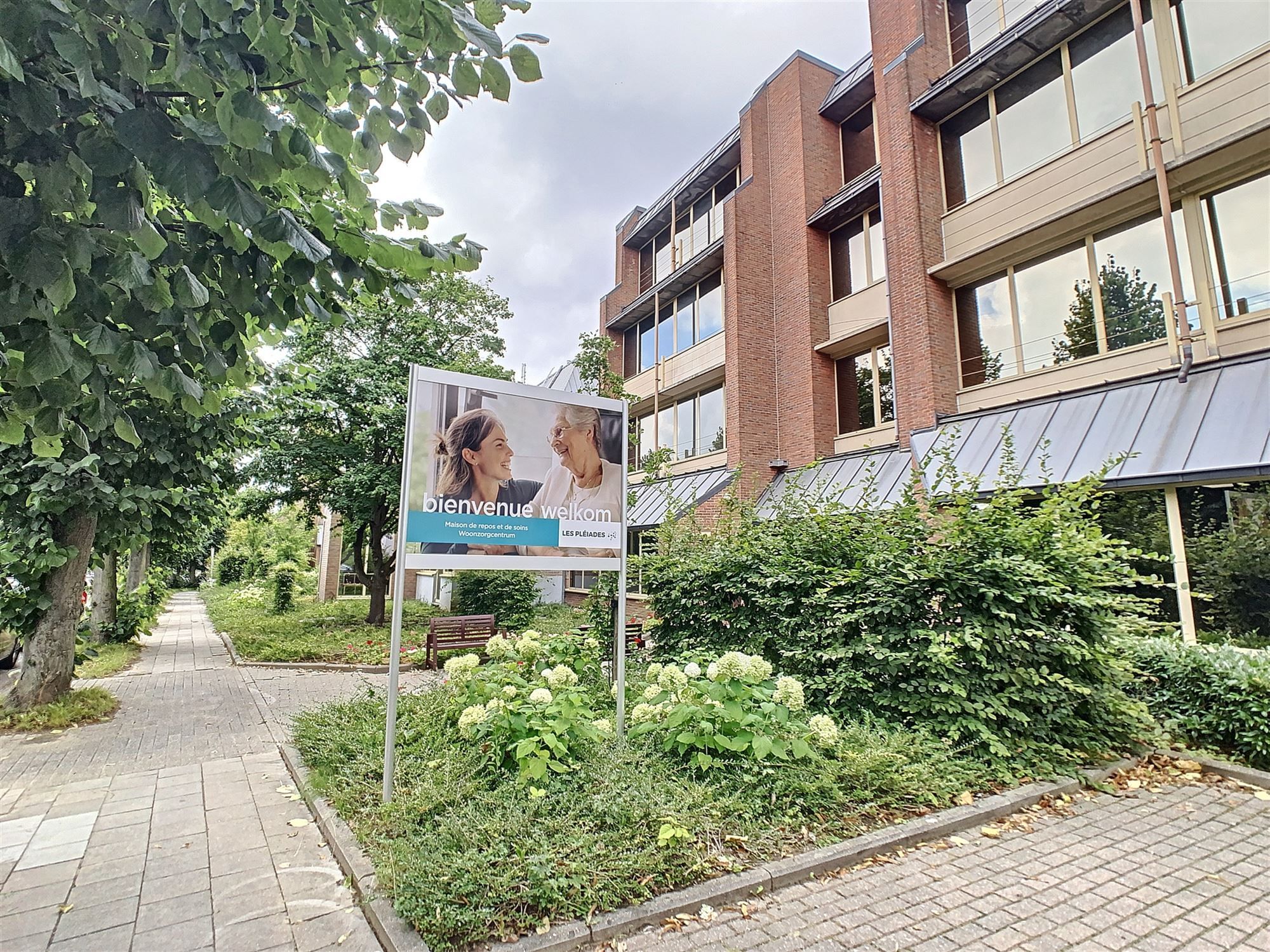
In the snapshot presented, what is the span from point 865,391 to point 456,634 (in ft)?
33.6

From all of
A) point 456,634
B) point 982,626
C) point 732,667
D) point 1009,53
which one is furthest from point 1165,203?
point 456,634

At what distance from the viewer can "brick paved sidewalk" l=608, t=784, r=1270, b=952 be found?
296cm

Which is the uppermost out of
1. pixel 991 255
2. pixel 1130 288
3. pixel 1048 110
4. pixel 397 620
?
pixel 1048 110

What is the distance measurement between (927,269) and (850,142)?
6.15m

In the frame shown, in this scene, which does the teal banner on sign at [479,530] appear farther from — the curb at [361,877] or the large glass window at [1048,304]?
the large glass window at [1048,304]

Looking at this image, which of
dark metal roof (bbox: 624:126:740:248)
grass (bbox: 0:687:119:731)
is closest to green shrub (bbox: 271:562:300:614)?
Result: grass (bbox: 0:687:119:731)

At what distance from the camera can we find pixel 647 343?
70.0ft

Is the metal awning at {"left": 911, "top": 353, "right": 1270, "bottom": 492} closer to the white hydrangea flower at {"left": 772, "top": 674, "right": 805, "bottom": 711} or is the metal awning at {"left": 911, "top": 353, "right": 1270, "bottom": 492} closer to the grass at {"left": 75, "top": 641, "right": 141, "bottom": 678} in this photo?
the white hydrangea flower at {"left": 772, "top": 674, "right": 805, "bottom": 711}

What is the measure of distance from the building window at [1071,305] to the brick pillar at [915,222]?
17.8 inches

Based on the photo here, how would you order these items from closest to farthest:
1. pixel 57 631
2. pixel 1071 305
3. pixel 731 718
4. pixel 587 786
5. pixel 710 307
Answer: pixel 587 786, pixel 731 718, pixel 57 631, pixel 1071 305, pixel 710 307

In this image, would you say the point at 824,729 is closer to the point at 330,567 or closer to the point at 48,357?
the point at 48,357

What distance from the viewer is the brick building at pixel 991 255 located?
26.6 feet

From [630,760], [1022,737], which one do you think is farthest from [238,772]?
[1022,737]

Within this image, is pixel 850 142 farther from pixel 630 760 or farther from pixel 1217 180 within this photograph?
pixel 630 760
